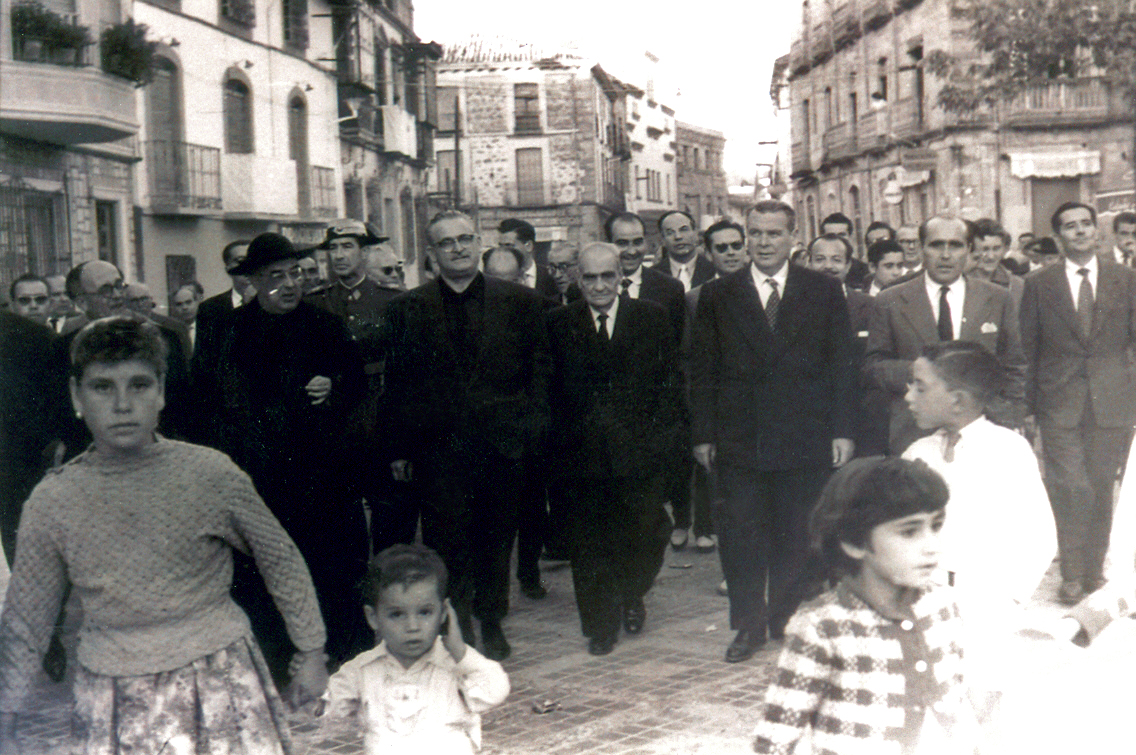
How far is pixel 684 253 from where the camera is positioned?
965 centimetres

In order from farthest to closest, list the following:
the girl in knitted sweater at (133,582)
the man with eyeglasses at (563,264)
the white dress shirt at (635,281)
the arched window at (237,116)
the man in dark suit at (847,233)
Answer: the arched window at (237,116)
the man with eyeglasses at (563,264)
the man in dark suit at (847,233)
the white dress shirt at (635,281)
the girl in knitted sweater at (133,582)

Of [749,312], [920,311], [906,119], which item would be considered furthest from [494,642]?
[906,119]

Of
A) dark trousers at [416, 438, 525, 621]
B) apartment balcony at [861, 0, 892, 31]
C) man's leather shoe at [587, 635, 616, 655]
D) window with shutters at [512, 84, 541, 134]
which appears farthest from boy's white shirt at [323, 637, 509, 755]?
window with shutters at [512, 84, 541, 134]

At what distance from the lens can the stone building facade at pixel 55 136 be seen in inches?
608

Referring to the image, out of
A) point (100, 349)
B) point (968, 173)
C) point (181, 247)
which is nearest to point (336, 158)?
point (181, 247)

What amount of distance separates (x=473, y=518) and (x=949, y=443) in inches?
105

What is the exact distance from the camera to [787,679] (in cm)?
304

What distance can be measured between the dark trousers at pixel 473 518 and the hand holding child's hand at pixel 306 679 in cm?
260

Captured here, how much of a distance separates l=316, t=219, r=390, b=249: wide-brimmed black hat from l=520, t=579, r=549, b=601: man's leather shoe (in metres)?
2.06

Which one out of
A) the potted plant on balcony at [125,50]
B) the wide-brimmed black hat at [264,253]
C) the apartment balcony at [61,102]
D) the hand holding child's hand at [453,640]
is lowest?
the hand holding child's hand at [453,640]

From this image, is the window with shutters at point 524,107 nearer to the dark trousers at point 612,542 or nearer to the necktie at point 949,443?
the dark trousers at point 612,542

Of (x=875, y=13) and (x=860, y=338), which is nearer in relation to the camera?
(x=860, y=338)

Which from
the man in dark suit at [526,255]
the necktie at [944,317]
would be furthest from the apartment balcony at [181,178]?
the necktie at [944,317]

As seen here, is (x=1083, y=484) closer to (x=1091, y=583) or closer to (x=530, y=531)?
(x=1091, y=583)
